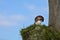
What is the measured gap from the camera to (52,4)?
634 centimetres

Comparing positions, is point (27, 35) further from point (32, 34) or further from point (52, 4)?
point (52, 4)

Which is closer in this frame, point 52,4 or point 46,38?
point 46,38

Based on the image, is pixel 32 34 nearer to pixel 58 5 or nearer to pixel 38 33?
pixel 38 33

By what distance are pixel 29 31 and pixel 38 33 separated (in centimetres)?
26

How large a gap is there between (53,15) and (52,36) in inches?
22.9

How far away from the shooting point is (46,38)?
591 centimetres

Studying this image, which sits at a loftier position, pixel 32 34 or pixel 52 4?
pixel 52 4

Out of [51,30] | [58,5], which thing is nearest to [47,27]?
[51,30]

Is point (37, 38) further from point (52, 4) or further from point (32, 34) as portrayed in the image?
point (52, 4)

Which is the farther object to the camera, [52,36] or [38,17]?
[38,17]

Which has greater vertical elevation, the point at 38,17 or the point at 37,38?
the point at 38,17

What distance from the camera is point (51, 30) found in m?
5.98

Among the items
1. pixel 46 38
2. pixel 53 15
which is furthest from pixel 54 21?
pixel 46 38

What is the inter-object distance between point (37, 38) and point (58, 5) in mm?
783
